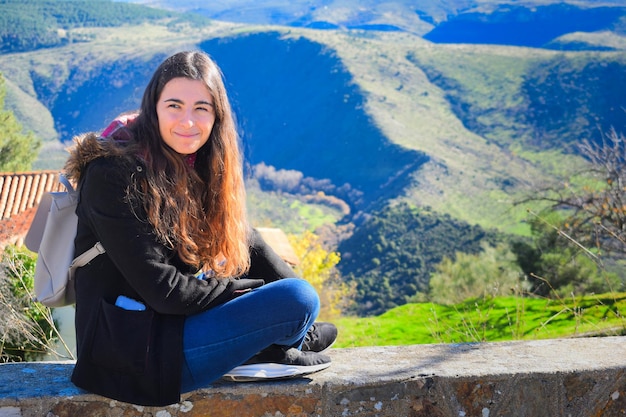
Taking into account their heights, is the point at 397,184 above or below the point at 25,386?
below

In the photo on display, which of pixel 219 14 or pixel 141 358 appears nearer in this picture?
pixel 141 358

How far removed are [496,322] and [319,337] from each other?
5431mm

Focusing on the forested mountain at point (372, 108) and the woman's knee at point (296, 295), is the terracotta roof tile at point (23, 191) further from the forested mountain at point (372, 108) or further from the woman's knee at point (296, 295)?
the forested mountain at point (372, 108)

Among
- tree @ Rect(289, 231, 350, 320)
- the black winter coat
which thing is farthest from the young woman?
tree @ Rect(289, 231, 350, 320)

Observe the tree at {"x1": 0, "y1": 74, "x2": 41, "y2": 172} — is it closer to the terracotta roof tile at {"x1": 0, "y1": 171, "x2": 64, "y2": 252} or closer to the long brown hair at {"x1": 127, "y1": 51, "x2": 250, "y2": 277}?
the terracotta roof tile at {"x1": 0, "y1": 171, "x2": 64, "y2": 252}

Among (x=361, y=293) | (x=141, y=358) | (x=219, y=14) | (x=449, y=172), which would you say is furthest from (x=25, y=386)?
(x=219, y=14)

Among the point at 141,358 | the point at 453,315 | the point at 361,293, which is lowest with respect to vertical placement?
the point at 361,293

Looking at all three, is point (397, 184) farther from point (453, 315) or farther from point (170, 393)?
point (170, 393)

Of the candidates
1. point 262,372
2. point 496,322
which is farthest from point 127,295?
point 496,322

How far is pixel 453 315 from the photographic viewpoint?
8.47 meters

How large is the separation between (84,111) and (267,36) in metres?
40.8

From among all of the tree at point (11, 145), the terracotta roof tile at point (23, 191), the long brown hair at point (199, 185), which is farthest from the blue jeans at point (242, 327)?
the tree at point (11, 145)

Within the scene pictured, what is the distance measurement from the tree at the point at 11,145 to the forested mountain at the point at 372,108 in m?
20.7

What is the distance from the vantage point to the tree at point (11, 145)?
75.8 ft
